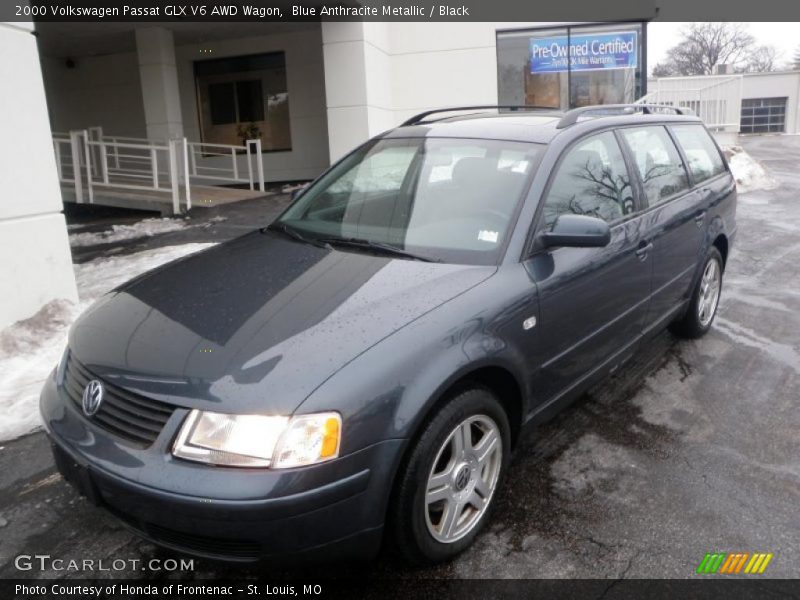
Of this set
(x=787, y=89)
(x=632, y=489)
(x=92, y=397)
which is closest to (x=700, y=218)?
(x=632, y=489)

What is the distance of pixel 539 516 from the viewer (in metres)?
2.97

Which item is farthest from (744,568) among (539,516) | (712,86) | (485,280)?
(712,86)

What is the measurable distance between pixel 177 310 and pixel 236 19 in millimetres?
13203

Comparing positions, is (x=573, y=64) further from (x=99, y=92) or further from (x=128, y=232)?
(x=99, y=92)

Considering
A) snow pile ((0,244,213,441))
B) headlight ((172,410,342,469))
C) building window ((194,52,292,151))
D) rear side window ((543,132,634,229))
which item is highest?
building window ((194,52,292,151))

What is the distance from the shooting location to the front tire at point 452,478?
2412 millimetres

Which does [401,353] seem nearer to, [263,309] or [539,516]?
[263,309]

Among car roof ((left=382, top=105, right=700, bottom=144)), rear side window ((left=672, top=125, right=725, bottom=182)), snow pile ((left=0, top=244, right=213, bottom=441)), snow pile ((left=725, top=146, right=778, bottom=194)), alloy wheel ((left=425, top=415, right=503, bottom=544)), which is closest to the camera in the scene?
alloy wheel ((left=425, top=415, right=503, bottom=544))

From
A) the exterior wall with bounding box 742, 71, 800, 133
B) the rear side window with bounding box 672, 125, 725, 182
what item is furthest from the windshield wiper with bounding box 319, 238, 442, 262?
the exterior wall with bounding box 742, 71, 800, 133

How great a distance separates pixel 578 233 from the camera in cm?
300

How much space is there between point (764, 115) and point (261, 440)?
67.1 m

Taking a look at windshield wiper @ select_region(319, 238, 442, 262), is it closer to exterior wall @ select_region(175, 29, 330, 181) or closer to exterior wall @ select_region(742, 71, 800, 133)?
exterior wall @ select_region(175, 29, 330, 181)

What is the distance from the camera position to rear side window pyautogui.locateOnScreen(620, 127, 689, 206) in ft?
13.4

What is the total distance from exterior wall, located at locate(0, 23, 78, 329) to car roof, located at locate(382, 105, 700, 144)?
310 cm
